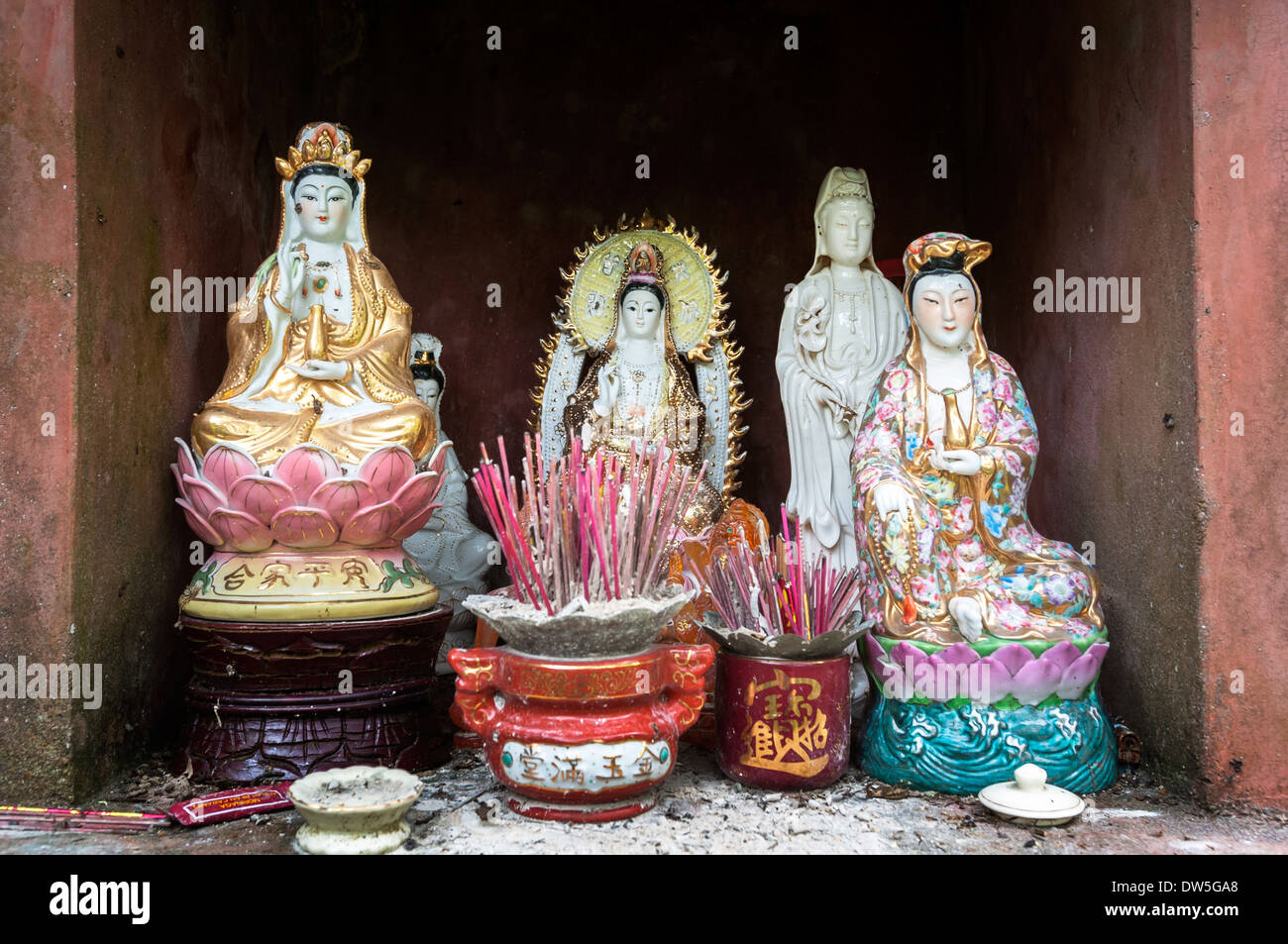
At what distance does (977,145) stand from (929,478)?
2281 mm

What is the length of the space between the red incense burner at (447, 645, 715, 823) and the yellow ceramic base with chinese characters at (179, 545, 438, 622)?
1.55ft

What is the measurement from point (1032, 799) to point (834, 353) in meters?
1.88

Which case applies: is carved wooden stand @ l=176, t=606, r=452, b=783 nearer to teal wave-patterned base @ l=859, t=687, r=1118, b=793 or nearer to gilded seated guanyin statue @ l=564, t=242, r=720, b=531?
gilded seated guanyin statue @ l=564, t=242, r=720, b=531

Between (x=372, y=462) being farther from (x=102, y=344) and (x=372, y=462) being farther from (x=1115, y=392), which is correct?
(x=1115, y=392)

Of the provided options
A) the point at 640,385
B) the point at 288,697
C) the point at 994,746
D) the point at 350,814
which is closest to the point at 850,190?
the point at 640,385

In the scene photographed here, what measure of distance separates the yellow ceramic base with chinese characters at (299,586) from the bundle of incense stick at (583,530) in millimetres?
494

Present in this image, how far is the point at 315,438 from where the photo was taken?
3.27 m

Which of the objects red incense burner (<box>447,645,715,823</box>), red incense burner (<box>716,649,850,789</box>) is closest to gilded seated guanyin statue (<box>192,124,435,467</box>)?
red incense burner (<box>447,645,715,823</box>)

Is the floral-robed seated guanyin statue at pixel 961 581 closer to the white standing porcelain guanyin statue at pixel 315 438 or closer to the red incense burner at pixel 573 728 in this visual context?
the red incense burner at pixel 573 728

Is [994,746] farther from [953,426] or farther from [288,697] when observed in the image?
[288,697]

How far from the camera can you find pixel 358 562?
3.21 metres

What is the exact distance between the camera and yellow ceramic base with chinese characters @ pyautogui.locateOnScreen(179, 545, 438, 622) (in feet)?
10.1

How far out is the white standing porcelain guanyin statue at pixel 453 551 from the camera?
424 cm

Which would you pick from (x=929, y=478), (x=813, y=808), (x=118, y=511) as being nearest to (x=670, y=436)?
(x=929, y=478)
